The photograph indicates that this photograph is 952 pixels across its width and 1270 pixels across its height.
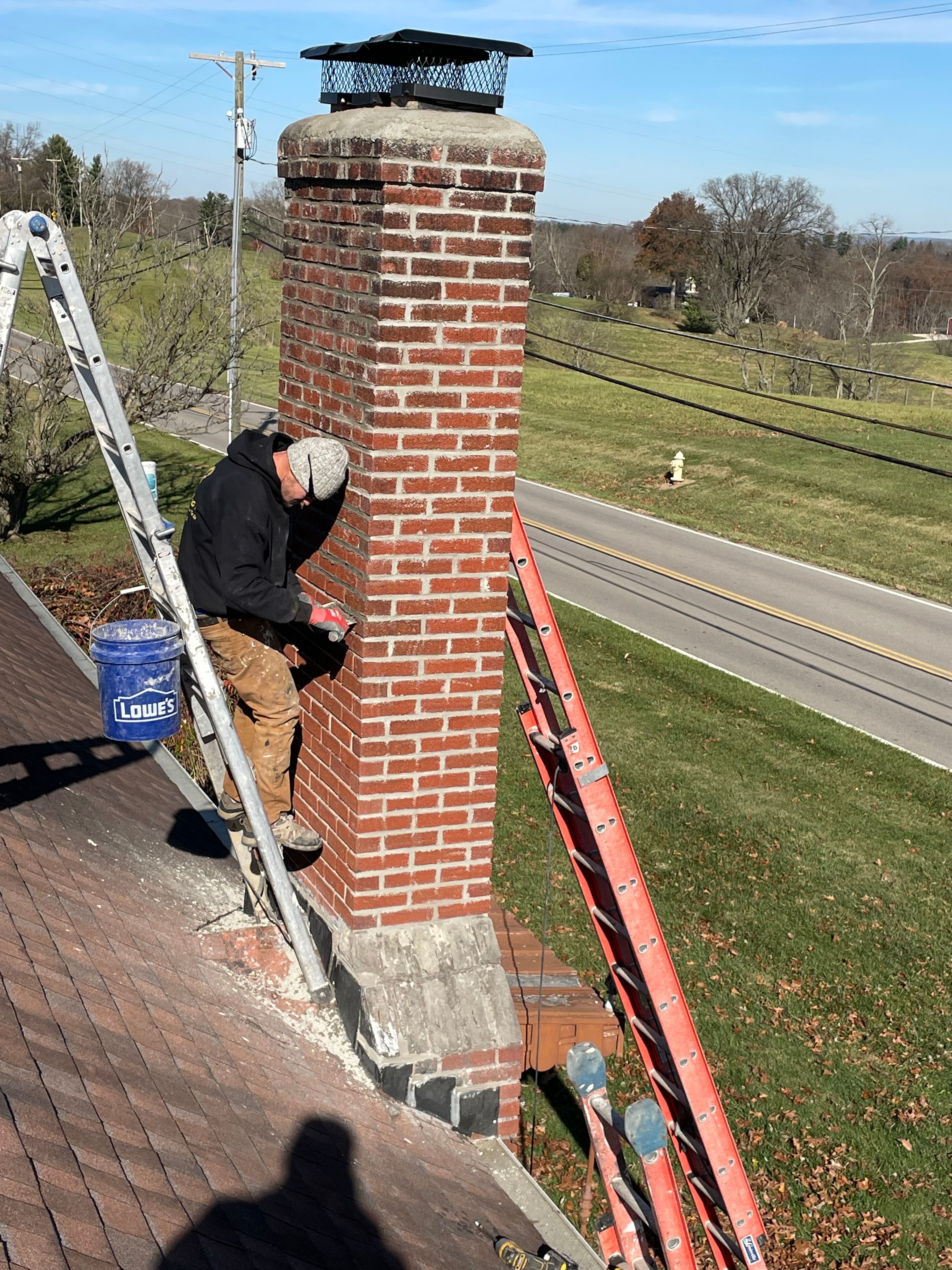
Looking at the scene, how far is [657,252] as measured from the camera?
92562 mm

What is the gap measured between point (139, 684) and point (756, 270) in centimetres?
7479

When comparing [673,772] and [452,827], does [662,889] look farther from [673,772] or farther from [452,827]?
[452,827]

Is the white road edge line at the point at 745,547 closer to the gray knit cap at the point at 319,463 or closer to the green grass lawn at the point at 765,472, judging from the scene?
the green grass lawn at the point at 765,472

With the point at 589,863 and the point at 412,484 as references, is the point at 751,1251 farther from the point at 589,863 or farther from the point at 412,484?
the point at 412,484

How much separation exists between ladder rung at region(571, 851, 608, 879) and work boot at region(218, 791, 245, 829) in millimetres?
1534

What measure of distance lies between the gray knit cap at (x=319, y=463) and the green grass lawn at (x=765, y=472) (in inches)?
669

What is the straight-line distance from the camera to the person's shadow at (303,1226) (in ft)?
10.4

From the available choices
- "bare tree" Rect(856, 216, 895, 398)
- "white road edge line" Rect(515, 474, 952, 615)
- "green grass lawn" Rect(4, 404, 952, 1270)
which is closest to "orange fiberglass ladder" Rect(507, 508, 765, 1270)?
"green grass lawn" Rect(4, 404, 952, 1270)

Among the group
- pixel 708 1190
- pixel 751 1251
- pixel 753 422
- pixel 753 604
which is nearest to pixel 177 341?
pixel 753 604

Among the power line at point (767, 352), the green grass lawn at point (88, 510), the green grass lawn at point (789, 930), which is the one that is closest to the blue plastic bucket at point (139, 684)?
the power line at point (767, 352)

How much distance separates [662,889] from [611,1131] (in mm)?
8710

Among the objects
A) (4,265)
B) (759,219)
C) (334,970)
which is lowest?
(334,970)

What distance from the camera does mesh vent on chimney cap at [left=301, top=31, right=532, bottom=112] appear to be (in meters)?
4.27

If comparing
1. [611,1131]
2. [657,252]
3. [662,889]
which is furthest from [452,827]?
[657,252]
